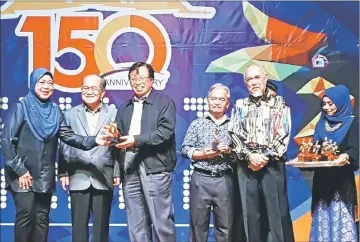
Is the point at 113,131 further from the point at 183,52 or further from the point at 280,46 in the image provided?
the point at 280,46

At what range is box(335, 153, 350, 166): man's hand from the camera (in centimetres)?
423

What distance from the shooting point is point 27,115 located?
169 inches

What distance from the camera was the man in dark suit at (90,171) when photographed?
4.23m

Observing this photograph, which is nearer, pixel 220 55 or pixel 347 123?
pixel 347 123

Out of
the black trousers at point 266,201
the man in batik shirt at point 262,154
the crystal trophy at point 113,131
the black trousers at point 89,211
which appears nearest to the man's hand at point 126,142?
Answer: the crystal trophy at point 113,131

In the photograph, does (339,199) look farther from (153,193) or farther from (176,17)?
(176,17)

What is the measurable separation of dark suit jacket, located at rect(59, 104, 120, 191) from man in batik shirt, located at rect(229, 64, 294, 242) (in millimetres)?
908

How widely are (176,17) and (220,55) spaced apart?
0.50 meters

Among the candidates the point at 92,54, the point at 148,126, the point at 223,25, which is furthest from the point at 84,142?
the point at 223,25

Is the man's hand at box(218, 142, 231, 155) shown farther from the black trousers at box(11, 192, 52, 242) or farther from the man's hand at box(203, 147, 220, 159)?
the black trousers at box(11, 192, 52, 242)

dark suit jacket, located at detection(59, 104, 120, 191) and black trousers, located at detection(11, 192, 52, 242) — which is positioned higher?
dark suit jacket, located at detection(59, 104, 120, 191)

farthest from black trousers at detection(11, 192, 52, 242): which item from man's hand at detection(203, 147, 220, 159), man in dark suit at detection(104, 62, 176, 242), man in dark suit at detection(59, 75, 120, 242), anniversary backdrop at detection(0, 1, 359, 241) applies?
man's hand at detection(203, 147, 220, 159)

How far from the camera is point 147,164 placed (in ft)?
13.7

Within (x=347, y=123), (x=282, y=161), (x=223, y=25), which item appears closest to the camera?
(x=282, y=161)
